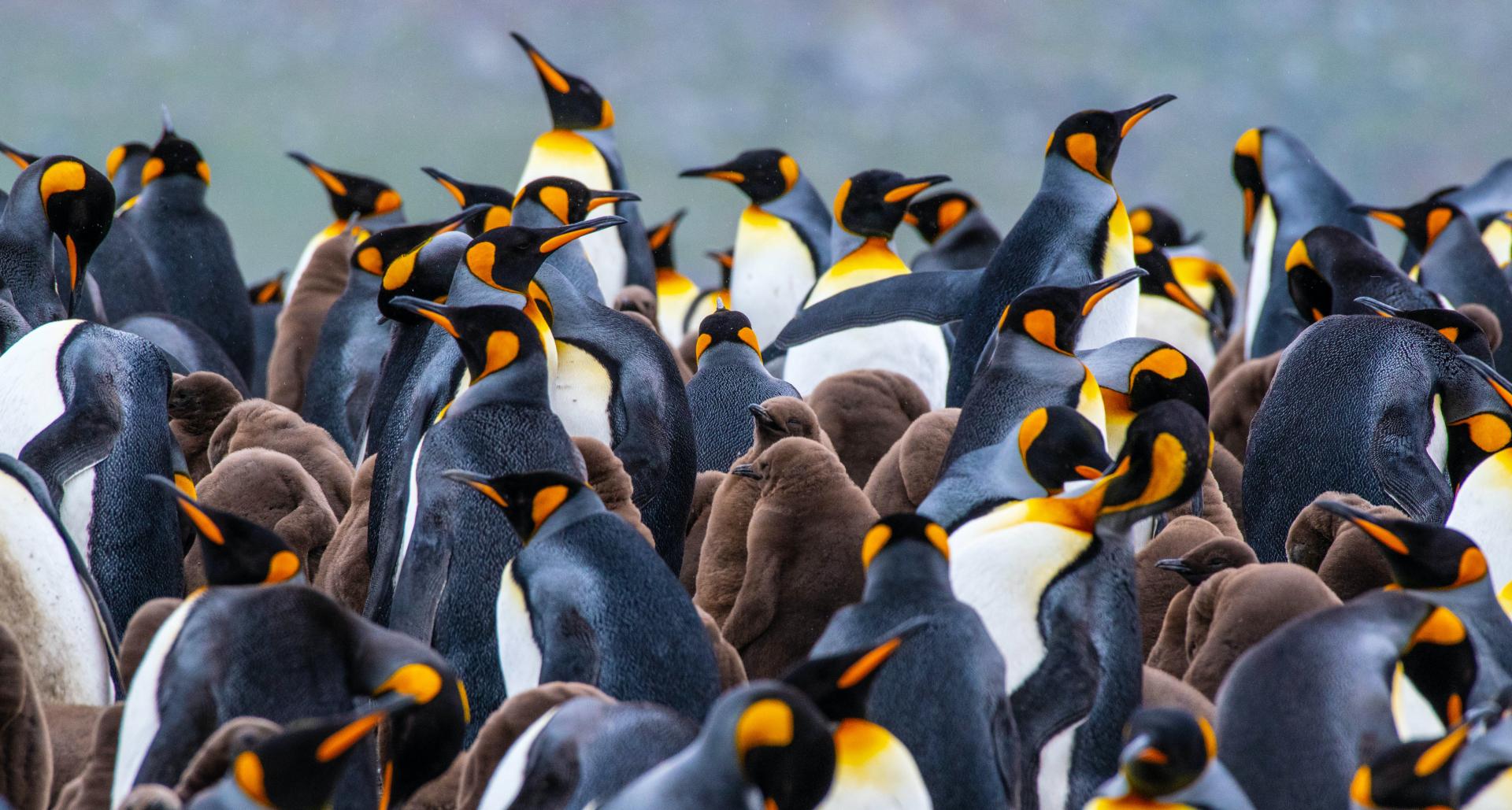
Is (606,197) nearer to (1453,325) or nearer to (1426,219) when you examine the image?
(1453,325)

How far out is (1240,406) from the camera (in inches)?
188

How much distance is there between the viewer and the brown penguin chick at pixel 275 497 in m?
3.58

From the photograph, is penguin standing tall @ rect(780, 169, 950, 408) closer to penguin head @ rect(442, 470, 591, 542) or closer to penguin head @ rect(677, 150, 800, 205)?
penguin head @ rect(677, 150, 800, 205)

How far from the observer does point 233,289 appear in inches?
258

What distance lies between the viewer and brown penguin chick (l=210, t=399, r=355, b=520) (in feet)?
13.4

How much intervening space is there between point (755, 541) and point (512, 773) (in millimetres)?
1132

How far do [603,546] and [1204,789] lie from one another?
0.88 meters

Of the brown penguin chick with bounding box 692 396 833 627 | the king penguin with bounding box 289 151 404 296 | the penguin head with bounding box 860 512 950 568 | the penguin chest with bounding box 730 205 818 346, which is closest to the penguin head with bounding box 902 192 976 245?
the penguin chest with bounding box 730 205 818 346

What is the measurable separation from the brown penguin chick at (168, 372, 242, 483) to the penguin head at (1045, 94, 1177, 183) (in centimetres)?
220

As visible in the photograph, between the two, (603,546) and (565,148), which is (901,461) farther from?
(565,148)

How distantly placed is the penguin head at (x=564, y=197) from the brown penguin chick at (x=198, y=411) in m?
0.94

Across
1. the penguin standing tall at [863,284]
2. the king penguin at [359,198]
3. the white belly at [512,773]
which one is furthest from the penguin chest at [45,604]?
the king penguin at [359,198]

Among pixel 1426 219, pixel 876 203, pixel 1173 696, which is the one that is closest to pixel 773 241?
pixel 876 203

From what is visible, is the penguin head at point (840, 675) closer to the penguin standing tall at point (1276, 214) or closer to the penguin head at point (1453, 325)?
the penguin head at point (1453, 325)
